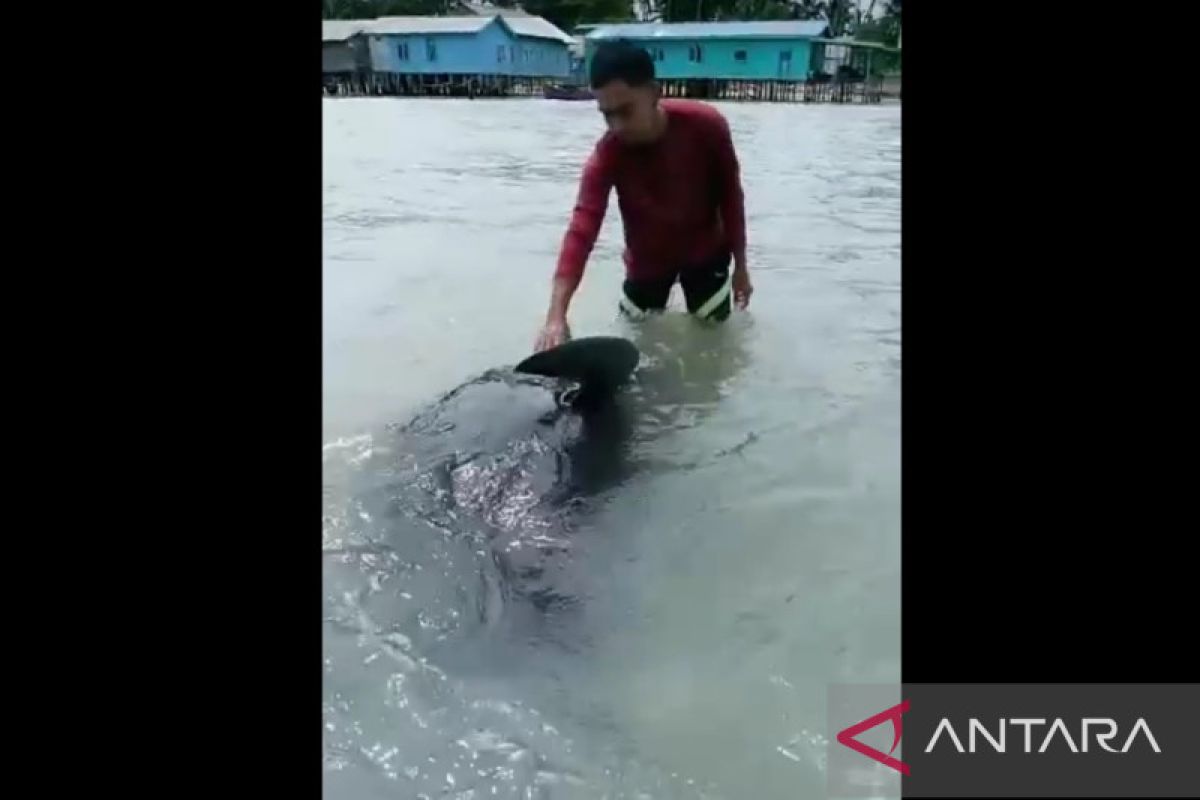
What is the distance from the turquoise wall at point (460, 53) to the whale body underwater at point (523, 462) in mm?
33736

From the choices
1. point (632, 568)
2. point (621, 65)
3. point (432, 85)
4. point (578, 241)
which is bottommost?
point (632, 568)

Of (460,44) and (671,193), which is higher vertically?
(460,44)

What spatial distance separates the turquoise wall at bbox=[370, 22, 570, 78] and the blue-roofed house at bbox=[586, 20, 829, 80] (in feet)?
17.7

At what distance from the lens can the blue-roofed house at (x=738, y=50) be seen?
31.3 meters

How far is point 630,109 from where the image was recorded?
3.75m

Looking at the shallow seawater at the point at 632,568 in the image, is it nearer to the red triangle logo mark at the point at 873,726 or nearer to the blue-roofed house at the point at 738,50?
the red triangle logo mark at the point at 873,726

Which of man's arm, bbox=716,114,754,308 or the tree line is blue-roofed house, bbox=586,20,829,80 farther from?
man's arm, bbox=716,114,754,308

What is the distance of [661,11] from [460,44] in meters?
7.83

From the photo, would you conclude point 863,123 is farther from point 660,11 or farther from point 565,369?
point 565,369

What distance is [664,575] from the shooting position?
266 cm

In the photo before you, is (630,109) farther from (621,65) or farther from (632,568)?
(632,568)

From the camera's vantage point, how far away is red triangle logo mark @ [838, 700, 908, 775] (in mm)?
1842
